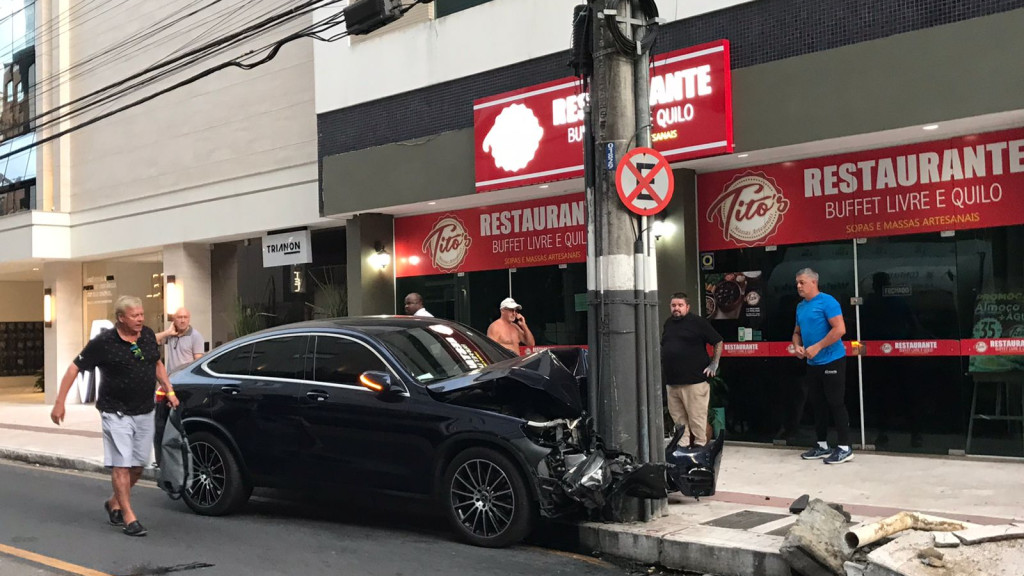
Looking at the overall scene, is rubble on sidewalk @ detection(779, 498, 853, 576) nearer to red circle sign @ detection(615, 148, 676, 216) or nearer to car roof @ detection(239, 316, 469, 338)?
red circle sign @ detection(615, 148, 676, 216)

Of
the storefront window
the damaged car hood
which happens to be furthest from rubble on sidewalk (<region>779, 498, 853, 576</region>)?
the storefront window

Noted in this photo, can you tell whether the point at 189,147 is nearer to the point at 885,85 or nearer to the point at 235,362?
the point at 235,362

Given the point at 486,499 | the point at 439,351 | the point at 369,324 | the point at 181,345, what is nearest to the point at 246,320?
the point at 181,345

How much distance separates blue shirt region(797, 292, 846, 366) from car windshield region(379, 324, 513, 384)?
3.26 m

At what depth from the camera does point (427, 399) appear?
7.21 meters

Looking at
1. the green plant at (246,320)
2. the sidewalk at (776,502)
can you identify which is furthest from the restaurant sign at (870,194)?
the green plant at (246,320)

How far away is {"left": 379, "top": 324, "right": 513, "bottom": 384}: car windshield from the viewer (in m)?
7.60

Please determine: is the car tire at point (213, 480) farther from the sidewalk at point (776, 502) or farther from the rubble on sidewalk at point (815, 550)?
the rubble on sidewalk at point (815, 550)

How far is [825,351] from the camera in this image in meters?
9.58

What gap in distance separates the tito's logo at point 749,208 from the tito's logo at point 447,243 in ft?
13.9

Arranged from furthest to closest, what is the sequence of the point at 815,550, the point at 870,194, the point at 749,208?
the point at 749,208, the point at 870,194, the point at 815,550

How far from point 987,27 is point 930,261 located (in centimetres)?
246

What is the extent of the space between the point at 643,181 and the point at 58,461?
882 cm

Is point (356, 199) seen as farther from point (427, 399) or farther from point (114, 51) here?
point (114, 51)
